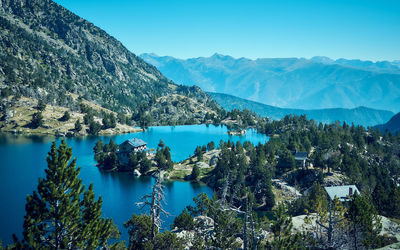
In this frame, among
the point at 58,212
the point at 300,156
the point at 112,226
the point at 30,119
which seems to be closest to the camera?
the point at 58,212

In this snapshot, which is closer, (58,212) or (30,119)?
(58,212)

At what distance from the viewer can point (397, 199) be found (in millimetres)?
63000

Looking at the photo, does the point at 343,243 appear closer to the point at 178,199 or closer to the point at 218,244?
the point at 218,244

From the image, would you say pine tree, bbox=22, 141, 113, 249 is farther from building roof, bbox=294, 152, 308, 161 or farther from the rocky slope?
the rocky slope

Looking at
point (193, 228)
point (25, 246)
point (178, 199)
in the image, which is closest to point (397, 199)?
point (193, 228)

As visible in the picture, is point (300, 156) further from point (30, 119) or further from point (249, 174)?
point (30, 119)

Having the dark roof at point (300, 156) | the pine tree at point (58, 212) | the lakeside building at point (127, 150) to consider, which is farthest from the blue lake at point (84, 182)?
the dark roof at point (300, 156)

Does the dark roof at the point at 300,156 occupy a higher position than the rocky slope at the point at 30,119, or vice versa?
the rocky slope at the point at 30,119

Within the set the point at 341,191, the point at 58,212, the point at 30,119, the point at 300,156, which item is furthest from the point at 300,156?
the point at 30,119

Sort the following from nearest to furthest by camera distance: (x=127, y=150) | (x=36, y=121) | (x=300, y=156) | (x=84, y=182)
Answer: (x=84, y=182) < (x=300, y=156) < (x=127, y=150) < (x=36, y=121)

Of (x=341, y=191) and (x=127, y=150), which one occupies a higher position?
(x=127, y=150)

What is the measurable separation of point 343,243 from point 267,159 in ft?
242

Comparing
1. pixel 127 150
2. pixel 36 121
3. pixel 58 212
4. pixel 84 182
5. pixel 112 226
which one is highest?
pixel 36 121

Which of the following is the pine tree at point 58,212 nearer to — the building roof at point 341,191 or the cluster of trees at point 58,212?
the cluster of trees at point 58,212
